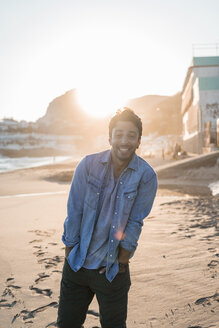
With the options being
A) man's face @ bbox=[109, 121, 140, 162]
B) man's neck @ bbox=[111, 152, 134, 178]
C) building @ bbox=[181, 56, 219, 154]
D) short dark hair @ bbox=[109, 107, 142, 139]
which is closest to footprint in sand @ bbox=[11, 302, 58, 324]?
man's neck @ bbox=[111, 152, 134, 178]

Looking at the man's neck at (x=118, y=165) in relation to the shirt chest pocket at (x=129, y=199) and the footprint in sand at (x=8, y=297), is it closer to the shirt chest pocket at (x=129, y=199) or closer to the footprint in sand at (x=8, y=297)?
the shirt chest pocket at (x=129, y=199)

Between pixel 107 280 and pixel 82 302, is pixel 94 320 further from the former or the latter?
pixel 107 280

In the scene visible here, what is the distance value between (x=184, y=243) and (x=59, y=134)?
88.6m

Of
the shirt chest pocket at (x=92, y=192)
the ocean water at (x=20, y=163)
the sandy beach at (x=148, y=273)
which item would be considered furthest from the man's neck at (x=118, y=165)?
the ocean water at (x=20, y=163)

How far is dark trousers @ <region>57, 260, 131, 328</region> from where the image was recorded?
1817mm

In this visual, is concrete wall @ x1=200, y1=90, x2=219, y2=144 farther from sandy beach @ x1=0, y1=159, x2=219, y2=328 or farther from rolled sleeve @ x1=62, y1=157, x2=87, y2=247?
rolled sleeve @ x1=62, y1=157, x2=87, y2=247

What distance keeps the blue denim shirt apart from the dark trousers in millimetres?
102

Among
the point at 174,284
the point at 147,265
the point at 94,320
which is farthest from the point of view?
the point at 147,265

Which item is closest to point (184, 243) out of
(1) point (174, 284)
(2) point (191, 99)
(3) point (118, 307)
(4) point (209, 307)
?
(1) point (174, 284)

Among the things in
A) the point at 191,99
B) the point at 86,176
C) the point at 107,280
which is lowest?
the point at 107,280

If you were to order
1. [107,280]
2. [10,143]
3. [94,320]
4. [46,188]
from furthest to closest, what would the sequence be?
[10,143], [46,188], [94,320], [107,280]

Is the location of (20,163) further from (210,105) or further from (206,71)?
(206,71)

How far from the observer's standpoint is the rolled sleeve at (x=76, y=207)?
74.9 inches

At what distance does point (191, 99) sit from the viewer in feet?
115
